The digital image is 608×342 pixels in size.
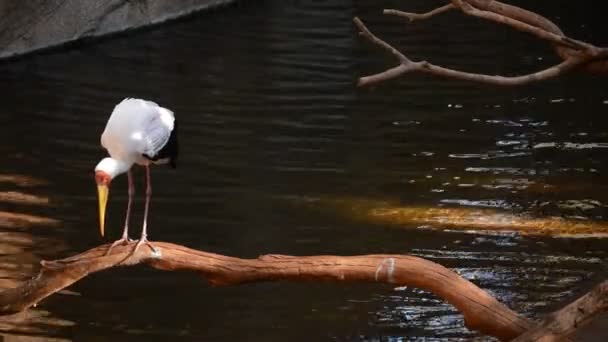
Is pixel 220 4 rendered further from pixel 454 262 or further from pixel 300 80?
pixel 454 262

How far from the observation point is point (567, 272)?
625 centimetres

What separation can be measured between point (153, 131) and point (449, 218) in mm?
2910

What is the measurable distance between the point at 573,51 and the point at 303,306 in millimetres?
2604

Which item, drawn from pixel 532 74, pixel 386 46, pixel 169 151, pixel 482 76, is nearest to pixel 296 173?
pixel 169 151

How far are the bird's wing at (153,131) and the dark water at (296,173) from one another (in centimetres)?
113

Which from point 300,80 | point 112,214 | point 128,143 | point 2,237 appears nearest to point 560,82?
point 300,80

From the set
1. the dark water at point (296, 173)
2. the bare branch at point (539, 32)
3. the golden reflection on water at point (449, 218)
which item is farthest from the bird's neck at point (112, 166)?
the golden reflection on water at point (449, 218)

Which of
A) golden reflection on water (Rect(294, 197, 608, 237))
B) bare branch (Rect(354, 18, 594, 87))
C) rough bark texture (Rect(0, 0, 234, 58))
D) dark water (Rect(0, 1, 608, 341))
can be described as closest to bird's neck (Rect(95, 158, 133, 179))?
dark water (Rect(0, 1, 608, 341))

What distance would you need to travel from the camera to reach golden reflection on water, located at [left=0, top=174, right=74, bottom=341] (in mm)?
5305

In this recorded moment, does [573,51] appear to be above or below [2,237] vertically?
above

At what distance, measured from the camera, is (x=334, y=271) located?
13.0ft

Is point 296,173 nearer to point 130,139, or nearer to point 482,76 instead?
point 130,139

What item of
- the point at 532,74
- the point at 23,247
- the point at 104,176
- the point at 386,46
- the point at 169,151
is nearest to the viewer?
the point at 532,74

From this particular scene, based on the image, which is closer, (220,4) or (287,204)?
Result: (287,204)
